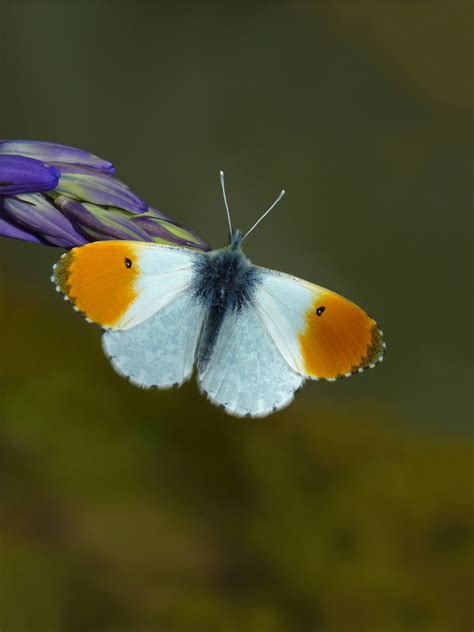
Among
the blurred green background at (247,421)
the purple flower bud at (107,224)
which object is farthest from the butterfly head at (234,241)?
the blurred green background at (247,421)

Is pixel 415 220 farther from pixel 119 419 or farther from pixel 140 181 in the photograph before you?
pixel 119 419

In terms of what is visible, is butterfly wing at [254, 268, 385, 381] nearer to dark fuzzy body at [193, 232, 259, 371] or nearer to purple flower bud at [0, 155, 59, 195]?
dark fuzzy body at [193, 232, 259, 371]

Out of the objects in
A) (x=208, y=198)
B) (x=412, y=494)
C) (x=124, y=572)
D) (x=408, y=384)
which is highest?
(x=208, y=198)

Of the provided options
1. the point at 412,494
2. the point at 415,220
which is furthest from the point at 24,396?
the point at 415,220

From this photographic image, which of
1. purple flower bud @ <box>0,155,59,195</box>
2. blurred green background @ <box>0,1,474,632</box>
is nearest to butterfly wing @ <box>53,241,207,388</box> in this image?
purple flower bud @ <box>0,155,59,195</box>

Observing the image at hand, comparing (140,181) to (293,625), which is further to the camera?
(140,181)

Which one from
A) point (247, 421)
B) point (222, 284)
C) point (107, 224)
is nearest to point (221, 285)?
point (222, 284)

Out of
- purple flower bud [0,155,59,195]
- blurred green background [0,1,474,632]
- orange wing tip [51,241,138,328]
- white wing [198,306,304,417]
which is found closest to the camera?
purple flower bud [0,155,59,195]
